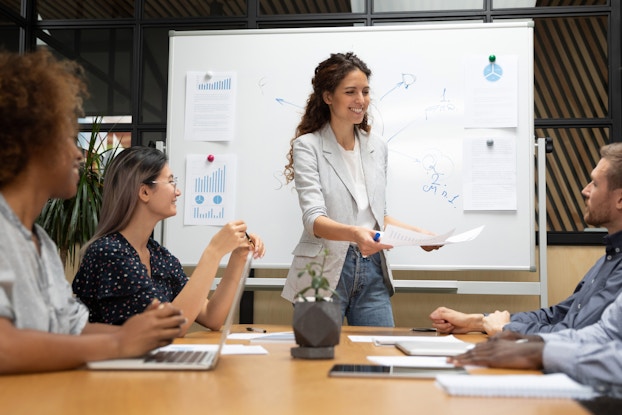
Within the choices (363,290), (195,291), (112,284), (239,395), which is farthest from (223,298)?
(239,395)

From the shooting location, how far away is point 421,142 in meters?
3.58

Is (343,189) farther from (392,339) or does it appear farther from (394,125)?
(394,125)

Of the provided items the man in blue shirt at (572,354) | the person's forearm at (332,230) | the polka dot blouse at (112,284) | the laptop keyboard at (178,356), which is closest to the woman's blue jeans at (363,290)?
the person's forearm at (332,230)

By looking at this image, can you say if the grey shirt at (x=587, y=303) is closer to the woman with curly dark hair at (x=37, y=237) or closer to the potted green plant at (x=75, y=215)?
the woman with curly dark hair at (x=37, y=237)

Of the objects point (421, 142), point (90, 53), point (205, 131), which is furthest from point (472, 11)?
point (90, 53)

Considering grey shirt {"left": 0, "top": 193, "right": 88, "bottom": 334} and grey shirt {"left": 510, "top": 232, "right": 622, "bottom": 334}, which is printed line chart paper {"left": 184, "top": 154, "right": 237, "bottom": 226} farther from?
grey shirt {"left": 0, "top": 193, "right": 88, "bottom": 334}

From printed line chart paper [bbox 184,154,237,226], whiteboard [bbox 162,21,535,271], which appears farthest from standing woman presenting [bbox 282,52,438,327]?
printed line chart paper [bbox 184,154,237,226]

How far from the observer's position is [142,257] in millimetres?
2270

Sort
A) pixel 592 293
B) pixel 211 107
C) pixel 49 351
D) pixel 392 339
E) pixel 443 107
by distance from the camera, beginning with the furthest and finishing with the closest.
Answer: pixel 211 107 < pixel 443 107 < pixel 592 293 < pixel 392 339 < pixel 49 351

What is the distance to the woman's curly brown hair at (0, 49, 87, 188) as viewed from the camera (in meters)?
1.21

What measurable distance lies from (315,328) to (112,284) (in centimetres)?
81

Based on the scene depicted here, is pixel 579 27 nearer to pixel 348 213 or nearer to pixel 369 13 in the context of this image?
pixel 369 13

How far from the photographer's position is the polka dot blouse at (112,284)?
202cm

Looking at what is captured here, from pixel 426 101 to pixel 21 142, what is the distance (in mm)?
2622
